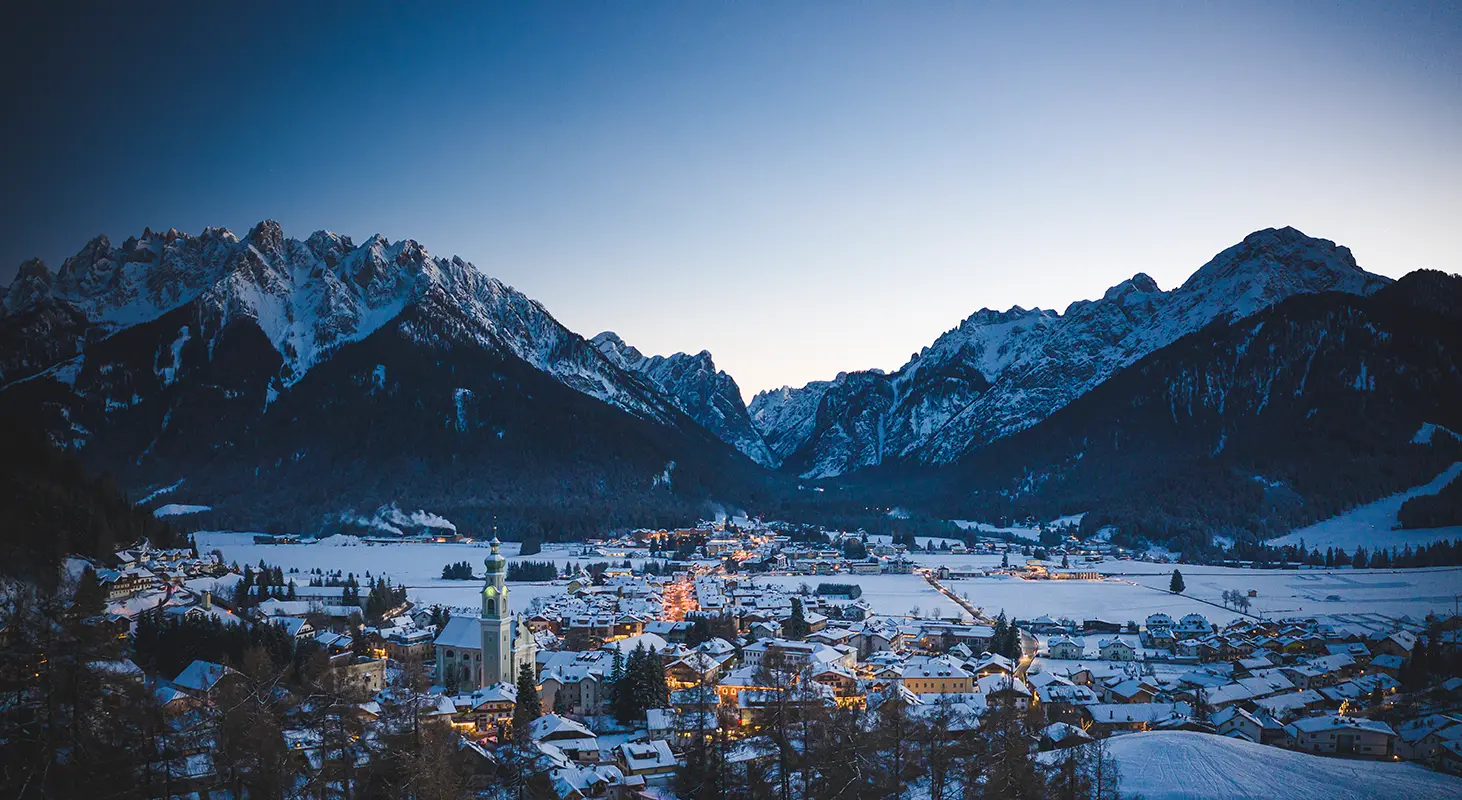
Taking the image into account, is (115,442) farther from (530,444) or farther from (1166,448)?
(1166,448)

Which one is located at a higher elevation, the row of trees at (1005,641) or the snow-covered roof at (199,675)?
the snow-covered roof at (199,675)

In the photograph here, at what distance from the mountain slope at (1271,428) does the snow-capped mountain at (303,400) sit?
65.9 m

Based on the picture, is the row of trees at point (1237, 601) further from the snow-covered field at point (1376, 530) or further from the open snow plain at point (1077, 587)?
the snow-covered field at point (1376, 530)

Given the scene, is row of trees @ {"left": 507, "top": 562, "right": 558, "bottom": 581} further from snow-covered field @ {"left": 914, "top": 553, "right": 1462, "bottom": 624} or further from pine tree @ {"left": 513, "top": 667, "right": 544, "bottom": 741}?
pine tree @ {"left": 513, "top": 667, "right": 544, "bottom": 741}

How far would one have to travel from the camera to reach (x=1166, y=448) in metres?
180

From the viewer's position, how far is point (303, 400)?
563ft

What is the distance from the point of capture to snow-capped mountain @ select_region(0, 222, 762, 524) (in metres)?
154

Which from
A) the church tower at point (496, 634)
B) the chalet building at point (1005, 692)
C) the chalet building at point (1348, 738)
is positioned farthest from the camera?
the church tower at point (496, 634)

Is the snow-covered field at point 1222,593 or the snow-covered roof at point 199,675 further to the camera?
the snow-covered field at point 1222,593

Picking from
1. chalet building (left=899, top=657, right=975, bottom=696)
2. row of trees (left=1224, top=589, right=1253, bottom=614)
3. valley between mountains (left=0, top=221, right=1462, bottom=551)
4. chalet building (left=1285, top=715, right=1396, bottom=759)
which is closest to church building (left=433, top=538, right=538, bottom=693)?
chalet building (left=899, top=657, right=975, bottom=696)

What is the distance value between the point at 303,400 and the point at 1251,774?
16289 cm

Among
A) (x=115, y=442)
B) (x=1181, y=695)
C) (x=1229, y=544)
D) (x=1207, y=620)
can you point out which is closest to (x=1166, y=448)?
(x=1229, y=544)

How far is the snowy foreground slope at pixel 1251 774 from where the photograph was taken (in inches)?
1195

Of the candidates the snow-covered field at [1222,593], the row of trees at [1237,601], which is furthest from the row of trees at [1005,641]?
the row of trees at [1237,601]
